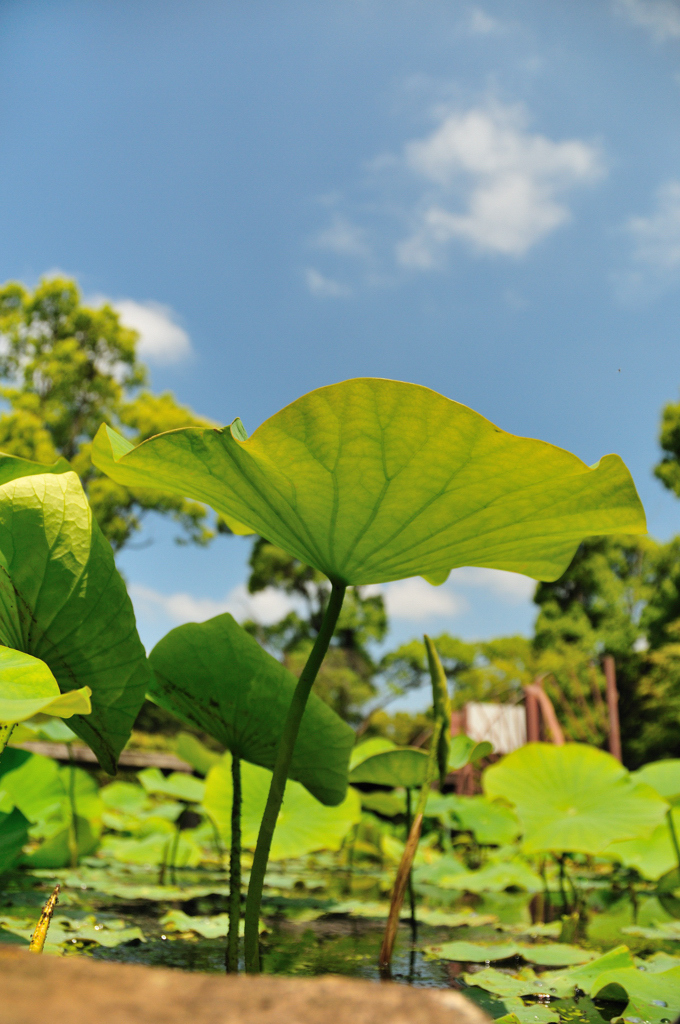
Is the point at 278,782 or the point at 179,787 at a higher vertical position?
the point at 278,782

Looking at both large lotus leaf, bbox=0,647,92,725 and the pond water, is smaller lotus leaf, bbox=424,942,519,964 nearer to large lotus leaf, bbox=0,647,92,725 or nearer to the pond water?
the pond water

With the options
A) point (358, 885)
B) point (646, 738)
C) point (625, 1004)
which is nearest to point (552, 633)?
point (646, 738)

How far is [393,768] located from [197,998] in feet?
3.52

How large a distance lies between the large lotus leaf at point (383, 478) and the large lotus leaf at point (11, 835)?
1.71ft

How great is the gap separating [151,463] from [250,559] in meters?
14.8

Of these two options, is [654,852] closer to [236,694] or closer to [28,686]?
[236,694]

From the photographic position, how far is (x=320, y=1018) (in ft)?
0.61

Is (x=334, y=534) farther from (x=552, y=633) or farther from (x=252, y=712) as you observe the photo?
(x=552, y=633)

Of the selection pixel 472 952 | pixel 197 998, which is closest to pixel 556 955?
pixel 472 952

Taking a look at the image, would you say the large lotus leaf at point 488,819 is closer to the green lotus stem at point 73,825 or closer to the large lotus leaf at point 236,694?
the green lotus stem at point 73,825

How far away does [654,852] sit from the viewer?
2037 millimetres

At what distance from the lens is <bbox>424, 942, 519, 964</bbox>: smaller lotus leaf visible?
969 millimetres

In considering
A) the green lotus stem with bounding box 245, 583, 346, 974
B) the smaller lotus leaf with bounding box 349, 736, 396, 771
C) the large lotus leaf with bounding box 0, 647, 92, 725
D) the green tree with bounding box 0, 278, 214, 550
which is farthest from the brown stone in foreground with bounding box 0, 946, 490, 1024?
the green tree with bounding box 0, 278, 214, 550

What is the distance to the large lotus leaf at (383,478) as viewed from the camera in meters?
0.54
